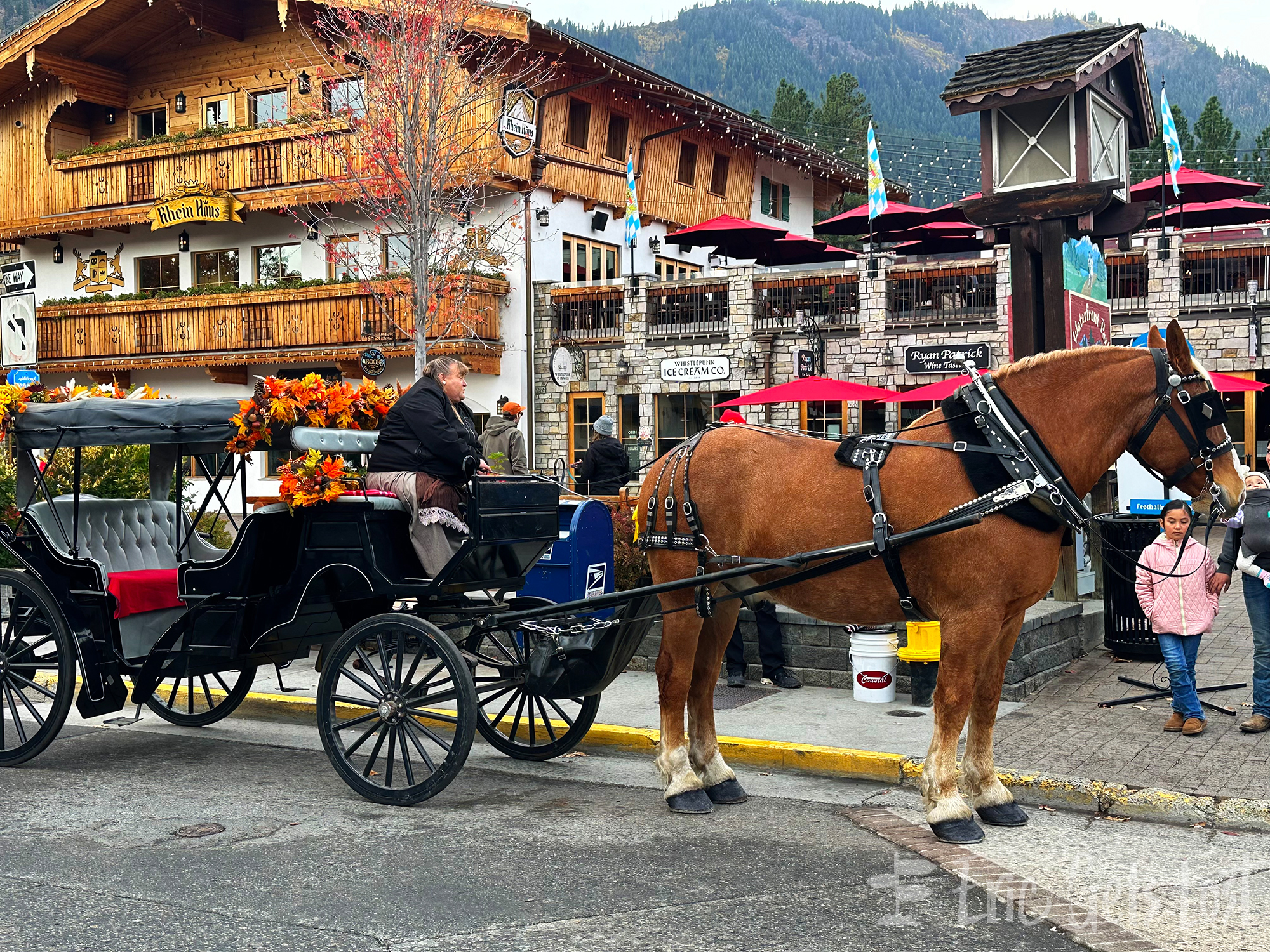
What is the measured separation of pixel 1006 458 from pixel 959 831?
1758 millimetres

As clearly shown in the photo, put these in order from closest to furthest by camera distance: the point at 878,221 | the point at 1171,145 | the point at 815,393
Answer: the point at 815,393
the point at 1171,145
the point at 878,221

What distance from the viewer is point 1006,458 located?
598cm

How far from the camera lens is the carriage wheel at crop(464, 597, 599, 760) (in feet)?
24.3

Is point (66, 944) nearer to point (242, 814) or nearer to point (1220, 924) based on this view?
point (242, 814)

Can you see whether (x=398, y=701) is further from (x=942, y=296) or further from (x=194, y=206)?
(x=194, y=206)

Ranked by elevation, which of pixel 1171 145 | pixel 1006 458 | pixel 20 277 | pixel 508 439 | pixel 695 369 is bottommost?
pixel 508 439

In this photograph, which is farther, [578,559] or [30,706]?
[578,559]

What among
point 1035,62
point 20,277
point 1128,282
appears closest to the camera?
point 1035,62

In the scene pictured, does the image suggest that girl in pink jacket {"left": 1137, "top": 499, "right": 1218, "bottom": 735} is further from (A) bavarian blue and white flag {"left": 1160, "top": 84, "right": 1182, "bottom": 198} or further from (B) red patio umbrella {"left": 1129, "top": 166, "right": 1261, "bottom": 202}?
(B) red patio umbrella {"left": 1129, "top": 166, "right": 1261, "bottom": 202}

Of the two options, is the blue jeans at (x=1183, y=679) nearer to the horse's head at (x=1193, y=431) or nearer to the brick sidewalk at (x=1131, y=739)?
the brick sidewalk at (x=1131, y=739)

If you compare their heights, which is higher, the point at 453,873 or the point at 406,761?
the point at 406,761

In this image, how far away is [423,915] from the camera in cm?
498

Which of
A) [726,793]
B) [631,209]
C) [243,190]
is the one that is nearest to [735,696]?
[726,793]

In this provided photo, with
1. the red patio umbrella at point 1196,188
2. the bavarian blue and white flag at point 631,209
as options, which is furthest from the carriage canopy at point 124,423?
the red patio umbrella at point 1196,188
